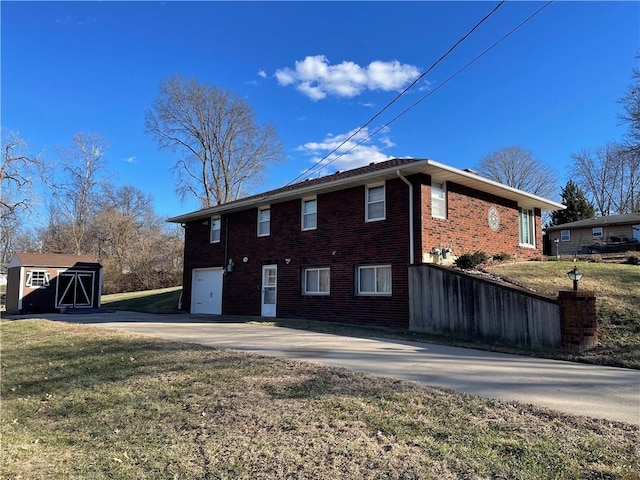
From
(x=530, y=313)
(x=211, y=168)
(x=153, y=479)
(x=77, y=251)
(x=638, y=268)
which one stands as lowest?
(x=153, y=479)

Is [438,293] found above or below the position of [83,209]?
below

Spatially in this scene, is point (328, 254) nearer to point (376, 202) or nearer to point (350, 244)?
point (350, 244)

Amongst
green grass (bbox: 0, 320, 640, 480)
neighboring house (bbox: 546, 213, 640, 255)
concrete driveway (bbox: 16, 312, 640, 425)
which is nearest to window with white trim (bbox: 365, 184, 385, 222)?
concrete driveway (bbox: 16, 312, 640, 425)

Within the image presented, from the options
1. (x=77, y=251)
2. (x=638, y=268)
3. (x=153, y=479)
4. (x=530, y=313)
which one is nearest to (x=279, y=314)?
(x=530, y=313)

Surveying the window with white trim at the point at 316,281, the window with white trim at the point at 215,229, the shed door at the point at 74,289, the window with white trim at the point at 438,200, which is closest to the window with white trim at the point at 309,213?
the window with white trim at the point at 316,281

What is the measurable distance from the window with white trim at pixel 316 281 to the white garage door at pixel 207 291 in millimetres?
5698

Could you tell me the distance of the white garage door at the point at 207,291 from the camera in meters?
21.1

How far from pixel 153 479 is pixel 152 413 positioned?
167 centimetres

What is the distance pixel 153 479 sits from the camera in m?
3.59

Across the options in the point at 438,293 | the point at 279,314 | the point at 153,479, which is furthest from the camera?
the point at 279,314

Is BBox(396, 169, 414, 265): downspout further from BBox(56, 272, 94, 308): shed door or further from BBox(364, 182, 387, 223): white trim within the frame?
BBox(56, 272, 94, 308): shed door

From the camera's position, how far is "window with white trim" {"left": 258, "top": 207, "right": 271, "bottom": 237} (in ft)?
61.7

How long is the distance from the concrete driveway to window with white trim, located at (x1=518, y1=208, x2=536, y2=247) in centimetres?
1089

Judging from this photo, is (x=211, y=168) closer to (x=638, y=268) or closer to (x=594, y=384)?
(x=638, y=268)
